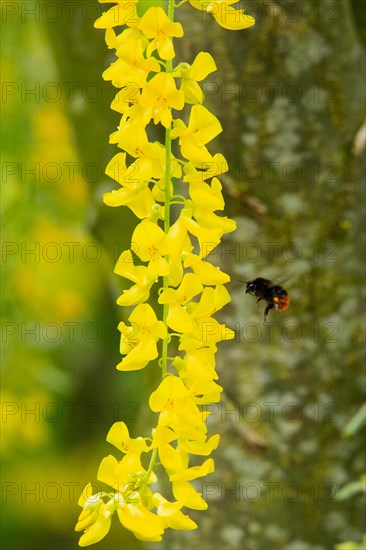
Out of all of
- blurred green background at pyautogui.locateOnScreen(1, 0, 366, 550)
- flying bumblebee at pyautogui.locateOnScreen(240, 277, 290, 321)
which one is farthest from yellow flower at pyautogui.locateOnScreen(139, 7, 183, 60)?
blurred green background at pyautogui.locateOnScreen(1, 0, 366, 550)

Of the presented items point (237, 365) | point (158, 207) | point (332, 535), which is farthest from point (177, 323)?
point (332, 535)

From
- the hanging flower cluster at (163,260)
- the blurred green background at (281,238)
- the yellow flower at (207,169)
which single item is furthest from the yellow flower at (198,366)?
the blurred green background at (281,238)

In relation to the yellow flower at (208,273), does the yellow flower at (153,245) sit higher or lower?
higher

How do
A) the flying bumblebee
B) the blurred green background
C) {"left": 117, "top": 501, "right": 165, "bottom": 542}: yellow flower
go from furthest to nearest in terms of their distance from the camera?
the blurred green background
the flying bumblebee
{"left": 117, "top": 501, "right": 165, "bottom": 542}: yellow flower

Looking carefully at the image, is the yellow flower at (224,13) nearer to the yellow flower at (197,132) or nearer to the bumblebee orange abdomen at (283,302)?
the yellow flower at (197,132)

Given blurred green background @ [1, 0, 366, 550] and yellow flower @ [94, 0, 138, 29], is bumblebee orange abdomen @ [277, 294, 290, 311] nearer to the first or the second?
blurred green background @ [1, 0, 366, 550]

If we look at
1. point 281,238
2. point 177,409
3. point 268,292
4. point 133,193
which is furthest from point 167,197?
point 281,238

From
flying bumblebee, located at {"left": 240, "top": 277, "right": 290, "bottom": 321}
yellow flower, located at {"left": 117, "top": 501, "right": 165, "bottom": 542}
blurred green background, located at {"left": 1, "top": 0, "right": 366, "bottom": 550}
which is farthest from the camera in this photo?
blurred green background, located at {"left": 1, "top": 0, "right": 366, "bottom": 550}
